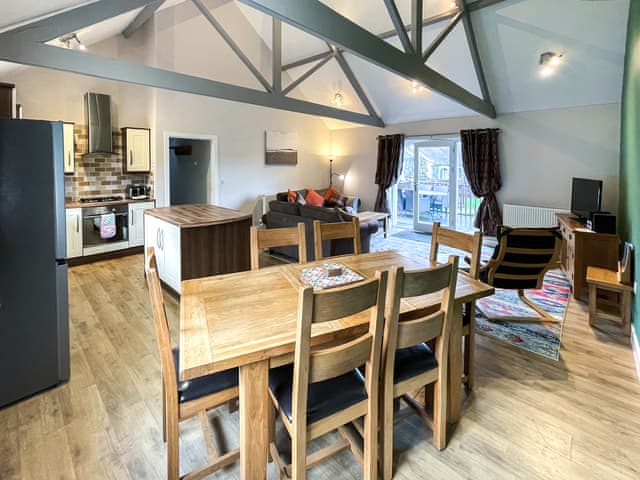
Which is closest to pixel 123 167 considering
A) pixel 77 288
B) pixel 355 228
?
pixel 77 288

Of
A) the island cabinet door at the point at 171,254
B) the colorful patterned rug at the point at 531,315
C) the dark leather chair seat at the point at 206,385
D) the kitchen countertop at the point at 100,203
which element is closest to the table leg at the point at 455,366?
the colorful patterned rug at the point at 531,315

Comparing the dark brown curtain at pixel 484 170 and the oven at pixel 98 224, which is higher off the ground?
the dark brown curtain at pixel 484 170

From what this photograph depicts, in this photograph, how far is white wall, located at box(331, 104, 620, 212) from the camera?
5.45 meters

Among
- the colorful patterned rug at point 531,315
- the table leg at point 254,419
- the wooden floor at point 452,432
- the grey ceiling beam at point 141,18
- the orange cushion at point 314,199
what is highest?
the grey ceiling beam at point 141,18

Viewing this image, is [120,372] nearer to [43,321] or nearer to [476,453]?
[43,321]

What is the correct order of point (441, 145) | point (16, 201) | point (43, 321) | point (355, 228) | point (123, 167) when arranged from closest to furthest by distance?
point (16, 201) → point (43, 321) → point (355, 228) → point (123, 167) → point (441, 145)

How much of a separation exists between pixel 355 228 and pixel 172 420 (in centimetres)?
184

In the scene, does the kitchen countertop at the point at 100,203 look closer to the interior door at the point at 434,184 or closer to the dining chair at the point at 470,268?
the dining chair at the point at 470,268

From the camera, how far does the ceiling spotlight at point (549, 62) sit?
479 cm

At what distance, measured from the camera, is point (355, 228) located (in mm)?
2861

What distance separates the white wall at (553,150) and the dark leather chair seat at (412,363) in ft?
17.5

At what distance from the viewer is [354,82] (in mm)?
7723

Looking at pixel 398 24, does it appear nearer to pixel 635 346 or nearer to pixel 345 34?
pixel 345 34

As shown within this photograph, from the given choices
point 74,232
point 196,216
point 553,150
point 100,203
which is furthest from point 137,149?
point 553,150
